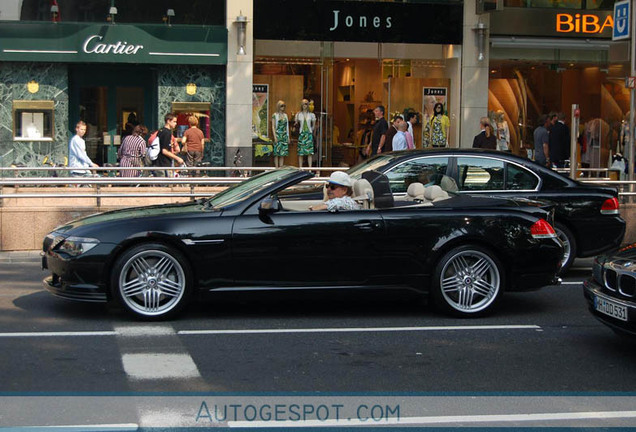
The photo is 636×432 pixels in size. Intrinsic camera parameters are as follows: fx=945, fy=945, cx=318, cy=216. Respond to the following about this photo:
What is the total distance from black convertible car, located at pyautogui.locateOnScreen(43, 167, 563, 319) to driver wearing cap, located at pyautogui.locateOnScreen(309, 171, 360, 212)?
0.40ft

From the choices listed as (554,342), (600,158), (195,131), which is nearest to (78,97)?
(195,131)

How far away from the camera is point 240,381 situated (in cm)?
672

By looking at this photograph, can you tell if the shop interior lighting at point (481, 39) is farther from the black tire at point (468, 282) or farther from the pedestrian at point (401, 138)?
the black tire at point (468, 282)

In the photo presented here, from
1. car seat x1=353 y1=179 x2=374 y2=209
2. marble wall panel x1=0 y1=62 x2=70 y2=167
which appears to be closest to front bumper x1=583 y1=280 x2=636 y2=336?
car seat x1=353 y1=179 x2=374 y2=209

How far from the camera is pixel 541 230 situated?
917 cm

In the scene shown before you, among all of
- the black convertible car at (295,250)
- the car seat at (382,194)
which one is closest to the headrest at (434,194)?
the black convertible car at (295,250)

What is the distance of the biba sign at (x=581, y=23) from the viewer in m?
23.4

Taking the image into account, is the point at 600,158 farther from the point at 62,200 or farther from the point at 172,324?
the point at 172,324

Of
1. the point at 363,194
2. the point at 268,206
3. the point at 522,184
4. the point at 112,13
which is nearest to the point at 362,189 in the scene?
the point at 363,194

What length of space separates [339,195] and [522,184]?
126 inches

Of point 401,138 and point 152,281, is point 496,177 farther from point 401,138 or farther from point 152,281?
point 401,138

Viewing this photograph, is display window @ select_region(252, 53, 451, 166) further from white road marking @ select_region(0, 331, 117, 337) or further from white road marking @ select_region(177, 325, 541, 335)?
white road marking @ select_region(0, 331, 117, 337)

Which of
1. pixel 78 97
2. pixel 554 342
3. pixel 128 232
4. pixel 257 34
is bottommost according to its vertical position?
pixel 554 342

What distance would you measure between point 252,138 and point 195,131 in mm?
2437
